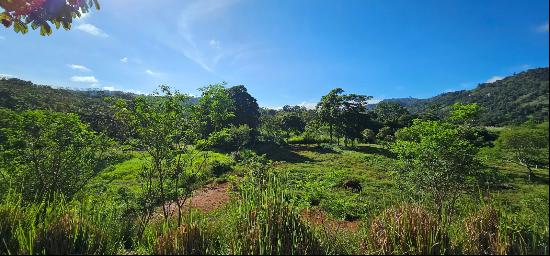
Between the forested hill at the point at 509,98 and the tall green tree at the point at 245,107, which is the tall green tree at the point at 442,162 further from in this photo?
the forested hill at the point at 509,98

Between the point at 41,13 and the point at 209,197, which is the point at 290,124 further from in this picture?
the point at 41,13

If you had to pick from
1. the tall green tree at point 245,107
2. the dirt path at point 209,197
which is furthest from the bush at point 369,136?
the dirt path at point 209,197

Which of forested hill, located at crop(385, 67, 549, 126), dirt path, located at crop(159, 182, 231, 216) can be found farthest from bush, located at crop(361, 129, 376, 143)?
forested hill, located at crop(385, 67, 549, 126)

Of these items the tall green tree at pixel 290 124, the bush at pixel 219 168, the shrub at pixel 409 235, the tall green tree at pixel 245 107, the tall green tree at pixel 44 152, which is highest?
the tall green tree at pixel 245 107

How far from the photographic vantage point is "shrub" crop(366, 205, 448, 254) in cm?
404

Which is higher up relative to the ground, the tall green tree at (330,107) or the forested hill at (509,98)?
the forested hill at (509,98)

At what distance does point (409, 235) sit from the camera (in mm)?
4188

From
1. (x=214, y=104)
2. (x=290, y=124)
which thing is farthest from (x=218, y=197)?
(x=290, y=124)

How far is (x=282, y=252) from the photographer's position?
166 inches

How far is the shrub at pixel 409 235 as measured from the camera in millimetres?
4039

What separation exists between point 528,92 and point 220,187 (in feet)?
497

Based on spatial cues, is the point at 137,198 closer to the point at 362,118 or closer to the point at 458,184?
the point at 458,184

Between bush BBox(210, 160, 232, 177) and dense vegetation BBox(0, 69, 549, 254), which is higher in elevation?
dense vegetation BBox(0, 69, 549, 254)

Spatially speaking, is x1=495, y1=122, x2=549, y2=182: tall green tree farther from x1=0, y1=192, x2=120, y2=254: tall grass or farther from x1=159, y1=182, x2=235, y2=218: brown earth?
x1=0, y1=192, x2=120, y2=254: tall grass
